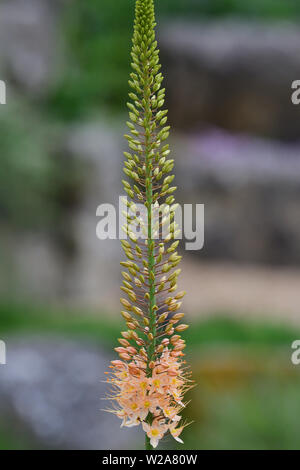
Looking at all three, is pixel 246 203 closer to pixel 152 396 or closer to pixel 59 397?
pixel 59 397

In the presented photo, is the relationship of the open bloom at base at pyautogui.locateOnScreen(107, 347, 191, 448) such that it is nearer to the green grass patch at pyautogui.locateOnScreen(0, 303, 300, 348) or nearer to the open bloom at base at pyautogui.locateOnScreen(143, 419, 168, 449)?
the open bloom at base at pyautogui.locateOnScreen(143, 419, 168, 449)

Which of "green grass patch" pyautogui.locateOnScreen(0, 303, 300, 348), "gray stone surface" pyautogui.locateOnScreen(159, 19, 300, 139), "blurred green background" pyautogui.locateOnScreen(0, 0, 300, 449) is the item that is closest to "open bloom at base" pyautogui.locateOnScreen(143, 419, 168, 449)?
"blurred green background" pyautogui.locateOnScreen(0, 0, 300, 449)

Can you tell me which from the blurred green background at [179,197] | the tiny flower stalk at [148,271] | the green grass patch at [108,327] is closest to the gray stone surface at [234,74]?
the blurred green background at [179,197]

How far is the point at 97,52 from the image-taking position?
8.32 metres

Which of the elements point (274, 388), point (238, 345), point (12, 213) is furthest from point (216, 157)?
point (274, 388)

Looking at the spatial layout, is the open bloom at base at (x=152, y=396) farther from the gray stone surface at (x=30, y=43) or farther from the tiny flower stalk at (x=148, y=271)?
the gray stone surface at (x=30, y=43)

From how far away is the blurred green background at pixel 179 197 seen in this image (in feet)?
12.0

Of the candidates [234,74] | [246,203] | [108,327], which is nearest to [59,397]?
[108,327]

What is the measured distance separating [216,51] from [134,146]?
829cm

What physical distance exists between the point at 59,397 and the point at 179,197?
14.6 feet

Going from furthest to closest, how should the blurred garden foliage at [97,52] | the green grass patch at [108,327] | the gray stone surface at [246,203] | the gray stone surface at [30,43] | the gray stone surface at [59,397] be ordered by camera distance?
the gray stone surface at [246,203] < the blurred garden foliage at [97,52] < the gray stone surface at [30,43] < the green grass patch at [108,327] < the gray stone surface at [59,397]

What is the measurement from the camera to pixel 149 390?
0.60m

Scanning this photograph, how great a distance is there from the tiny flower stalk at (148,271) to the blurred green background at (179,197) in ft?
9.09

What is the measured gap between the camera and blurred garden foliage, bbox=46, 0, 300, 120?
758 centimetres
